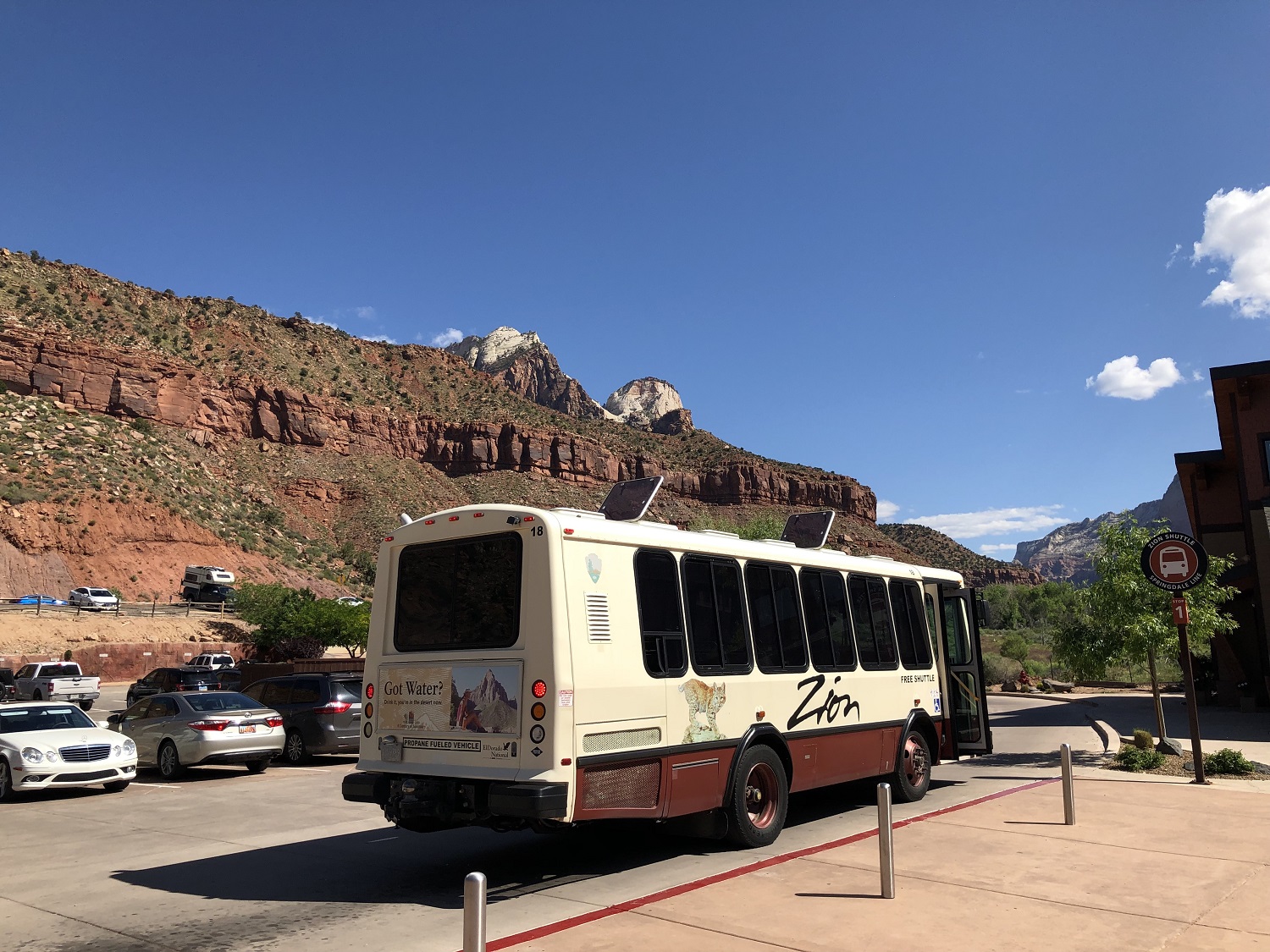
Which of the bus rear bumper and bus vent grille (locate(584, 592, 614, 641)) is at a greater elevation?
bus vent grille (locate(584, 592, 614, 641))

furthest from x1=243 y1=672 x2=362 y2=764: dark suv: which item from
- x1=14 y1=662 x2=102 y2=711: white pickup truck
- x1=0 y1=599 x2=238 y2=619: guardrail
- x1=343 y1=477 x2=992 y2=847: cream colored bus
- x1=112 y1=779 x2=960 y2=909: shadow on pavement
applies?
x1=0 y1=599 x2=238 y2=619: guardrail

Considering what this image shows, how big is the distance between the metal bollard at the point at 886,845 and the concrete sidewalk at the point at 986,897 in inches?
6.0

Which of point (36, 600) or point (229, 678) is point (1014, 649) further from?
point (36, 600)

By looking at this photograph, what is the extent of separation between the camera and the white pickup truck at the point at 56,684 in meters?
31.6

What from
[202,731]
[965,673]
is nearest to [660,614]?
[965,673]

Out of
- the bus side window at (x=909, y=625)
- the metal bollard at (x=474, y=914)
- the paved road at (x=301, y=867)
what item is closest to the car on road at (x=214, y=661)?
the paved road at (x=301, y=867)

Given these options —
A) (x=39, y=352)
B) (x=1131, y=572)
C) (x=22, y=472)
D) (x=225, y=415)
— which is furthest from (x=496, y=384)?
(x=1131, y=572)

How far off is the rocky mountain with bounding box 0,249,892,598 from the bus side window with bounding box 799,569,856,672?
206 ft

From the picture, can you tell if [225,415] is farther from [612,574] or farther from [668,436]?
[612,574]

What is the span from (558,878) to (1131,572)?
41.6ft

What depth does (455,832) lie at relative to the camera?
10641mm

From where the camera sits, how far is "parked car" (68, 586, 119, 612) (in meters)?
52.7

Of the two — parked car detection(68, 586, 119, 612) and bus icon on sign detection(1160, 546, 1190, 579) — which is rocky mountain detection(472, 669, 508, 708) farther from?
parked car detection(68, 586, 119, 612)

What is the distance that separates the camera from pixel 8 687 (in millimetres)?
31906
